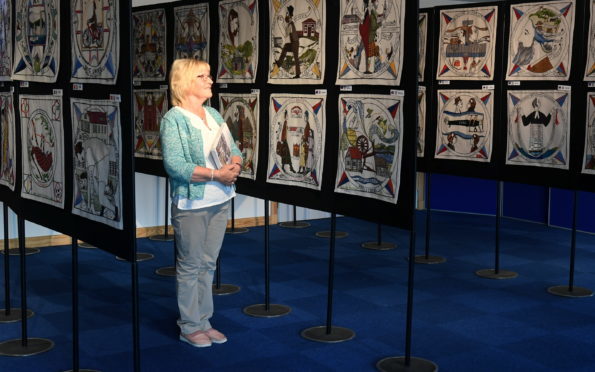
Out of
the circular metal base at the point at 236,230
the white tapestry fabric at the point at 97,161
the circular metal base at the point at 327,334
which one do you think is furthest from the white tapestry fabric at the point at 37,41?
the circular metal base at the point at 236,230

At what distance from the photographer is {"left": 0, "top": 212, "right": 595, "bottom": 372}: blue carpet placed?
4246 millimetres

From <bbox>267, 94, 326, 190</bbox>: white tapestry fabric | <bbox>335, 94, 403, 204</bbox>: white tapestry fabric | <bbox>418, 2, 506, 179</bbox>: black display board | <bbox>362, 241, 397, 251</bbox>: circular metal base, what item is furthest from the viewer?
<bbox>362, 241, 397, 251</bbox>: circular metal base

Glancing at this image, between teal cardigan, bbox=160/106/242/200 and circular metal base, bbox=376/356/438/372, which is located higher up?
teal cardigan, bbox=160/106/242/200

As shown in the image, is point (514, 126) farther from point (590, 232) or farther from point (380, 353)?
point (590, 232)

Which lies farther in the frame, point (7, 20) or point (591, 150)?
point (591, 150)

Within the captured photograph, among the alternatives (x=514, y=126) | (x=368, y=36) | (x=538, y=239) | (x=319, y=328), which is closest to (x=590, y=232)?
(x=538, y=239)

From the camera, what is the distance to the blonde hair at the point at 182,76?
4.21 m

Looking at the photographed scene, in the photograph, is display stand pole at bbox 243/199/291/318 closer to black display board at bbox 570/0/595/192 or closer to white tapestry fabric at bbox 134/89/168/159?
white tapestry fabric at bbox 134/89/168/159

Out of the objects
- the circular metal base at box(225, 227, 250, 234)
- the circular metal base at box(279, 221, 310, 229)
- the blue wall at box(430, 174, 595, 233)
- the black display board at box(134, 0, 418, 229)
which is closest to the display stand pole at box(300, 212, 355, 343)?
the black display board at box(134, 0, 418, 229)

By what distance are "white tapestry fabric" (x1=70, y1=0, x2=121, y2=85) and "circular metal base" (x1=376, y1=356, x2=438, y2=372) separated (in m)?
2.20

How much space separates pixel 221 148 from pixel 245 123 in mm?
867

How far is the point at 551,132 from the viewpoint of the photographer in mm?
5609

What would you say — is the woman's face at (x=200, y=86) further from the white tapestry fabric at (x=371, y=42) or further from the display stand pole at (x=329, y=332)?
the display stand pole at (x=329, y=332)

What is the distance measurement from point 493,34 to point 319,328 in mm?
2902
